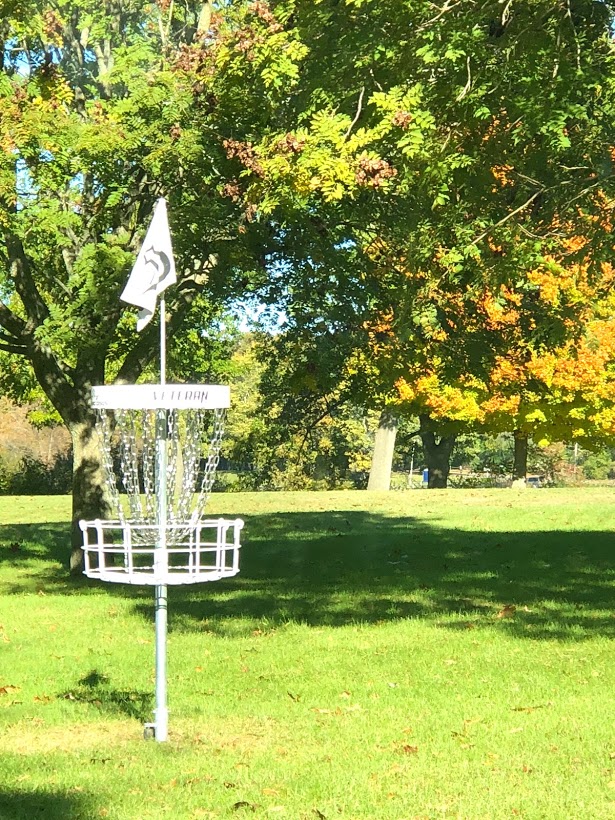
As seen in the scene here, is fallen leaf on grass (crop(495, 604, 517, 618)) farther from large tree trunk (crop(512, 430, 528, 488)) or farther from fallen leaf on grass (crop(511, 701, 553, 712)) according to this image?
large tree trunk (crop(512, 430, 528, 488))

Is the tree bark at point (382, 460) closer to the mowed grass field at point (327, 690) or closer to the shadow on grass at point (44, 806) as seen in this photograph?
the mowed grass field at point (327, 690)

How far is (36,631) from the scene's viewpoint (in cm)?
1254

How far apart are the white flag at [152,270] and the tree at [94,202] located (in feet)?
21.2

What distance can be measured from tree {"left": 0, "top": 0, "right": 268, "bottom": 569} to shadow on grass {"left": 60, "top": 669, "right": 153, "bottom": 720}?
6287 millimetres

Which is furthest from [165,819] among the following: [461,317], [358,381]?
[358,381]

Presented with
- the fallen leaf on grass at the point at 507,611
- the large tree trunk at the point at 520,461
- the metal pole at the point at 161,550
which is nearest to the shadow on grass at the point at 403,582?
the fallen leaf on grass at the point at 507,611

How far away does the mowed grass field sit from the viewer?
6.35 metres

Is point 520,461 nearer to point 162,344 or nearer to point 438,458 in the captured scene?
point 438,458

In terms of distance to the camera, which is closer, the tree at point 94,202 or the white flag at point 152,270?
the white flag at point 152,270

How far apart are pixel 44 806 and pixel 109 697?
9.93 feet

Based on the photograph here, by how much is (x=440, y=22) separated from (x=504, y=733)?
6.82 meters

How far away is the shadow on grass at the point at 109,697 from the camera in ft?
28.1

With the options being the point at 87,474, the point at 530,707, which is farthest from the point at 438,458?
the point at 530,707

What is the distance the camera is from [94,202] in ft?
55.7
